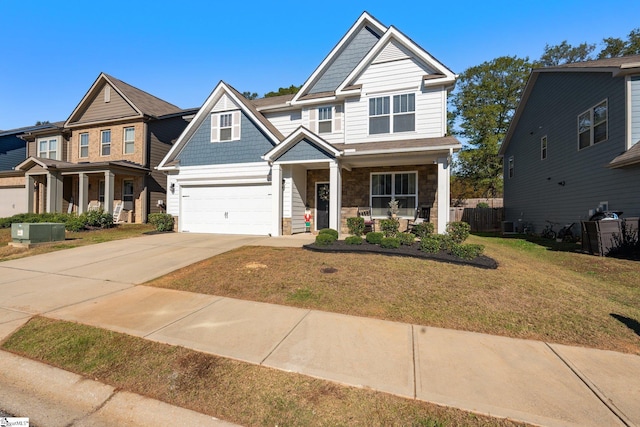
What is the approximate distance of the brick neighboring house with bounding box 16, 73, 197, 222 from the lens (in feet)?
56.2

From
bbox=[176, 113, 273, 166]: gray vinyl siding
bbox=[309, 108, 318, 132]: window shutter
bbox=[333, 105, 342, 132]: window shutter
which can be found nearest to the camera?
bbox=[176, 113, 273, 166]: gray vinyl siding

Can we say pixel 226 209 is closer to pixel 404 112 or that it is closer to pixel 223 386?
pixel 404 112

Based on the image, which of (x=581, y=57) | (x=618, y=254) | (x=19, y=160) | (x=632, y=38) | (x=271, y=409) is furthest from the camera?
(x=581, y=57)

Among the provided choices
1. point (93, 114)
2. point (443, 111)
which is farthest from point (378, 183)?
point (93, 114)

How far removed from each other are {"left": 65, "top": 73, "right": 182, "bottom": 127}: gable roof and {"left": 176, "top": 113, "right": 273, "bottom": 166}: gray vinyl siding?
6.01 metres

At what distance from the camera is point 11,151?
76.1 feet

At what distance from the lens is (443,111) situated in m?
11.1

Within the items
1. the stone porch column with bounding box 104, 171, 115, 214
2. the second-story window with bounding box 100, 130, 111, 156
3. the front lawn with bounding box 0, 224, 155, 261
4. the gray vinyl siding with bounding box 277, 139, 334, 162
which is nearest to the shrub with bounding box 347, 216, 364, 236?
the gray vinyl siding with bounding box 277, 139, 334, 162

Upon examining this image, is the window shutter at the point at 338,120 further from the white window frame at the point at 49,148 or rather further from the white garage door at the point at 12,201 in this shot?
the white garage door at the point at 12,201

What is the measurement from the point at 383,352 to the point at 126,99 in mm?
20585

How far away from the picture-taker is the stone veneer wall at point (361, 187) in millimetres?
11867

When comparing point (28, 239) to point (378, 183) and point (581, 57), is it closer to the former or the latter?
point (378, 183)

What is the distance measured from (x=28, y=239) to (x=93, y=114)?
12.6 meters

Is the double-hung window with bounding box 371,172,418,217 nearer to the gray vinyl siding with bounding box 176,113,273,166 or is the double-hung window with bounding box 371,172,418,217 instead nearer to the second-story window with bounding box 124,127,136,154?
the gray vinyl siding with bounding box 176,113,273,166
